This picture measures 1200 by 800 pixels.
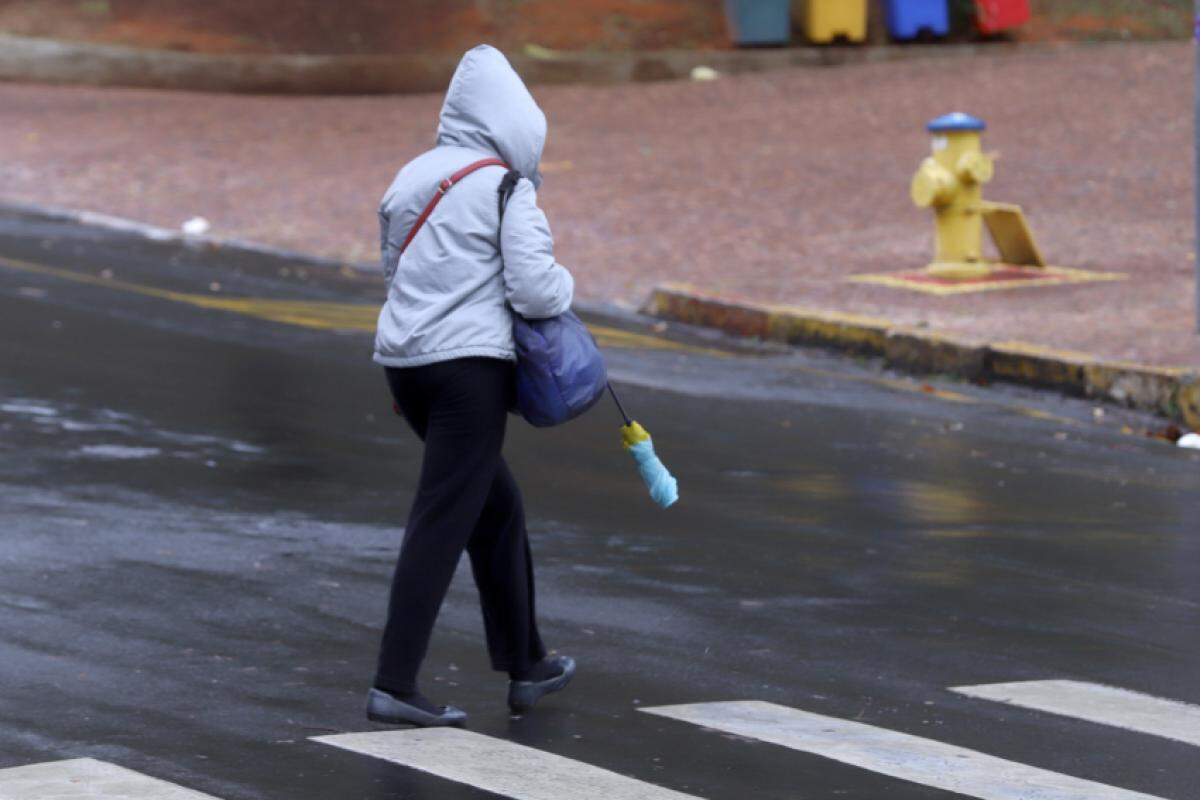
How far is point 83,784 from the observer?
550 centimetres

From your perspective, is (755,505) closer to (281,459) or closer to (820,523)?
(820,523)

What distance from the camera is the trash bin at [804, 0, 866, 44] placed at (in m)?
29.9

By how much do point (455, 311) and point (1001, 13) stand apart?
80.6 ft

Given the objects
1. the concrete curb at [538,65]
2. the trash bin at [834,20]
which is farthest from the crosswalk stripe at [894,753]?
the trash bin at [834,20]

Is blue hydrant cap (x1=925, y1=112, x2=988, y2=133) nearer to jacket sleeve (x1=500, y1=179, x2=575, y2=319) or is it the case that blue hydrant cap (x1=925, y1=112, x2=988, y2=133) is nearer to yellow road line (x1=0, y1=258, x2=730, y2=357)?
yellow road line (x1=0, y1=258, x2=730, y2=357)

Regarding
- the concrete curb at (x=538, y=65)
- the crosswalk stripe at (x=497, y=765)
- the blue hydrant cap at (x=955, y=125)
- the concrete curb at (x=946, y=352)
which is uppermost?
the blue hydrant cap at (x=955, y=125)

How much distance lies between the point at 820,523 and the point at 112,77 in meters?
23.4

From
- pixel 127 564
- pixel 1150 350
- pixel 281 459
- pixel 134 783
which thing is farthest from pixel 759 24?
pixel 134 783

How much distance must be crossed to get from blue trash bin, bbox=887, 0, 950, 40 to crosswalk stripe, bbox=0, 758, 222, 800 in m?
25.3

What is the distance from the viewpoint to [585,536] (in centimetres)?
877

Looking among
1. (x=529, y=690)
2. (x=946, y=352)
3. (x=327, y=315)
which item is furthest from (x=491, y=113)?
(x=327, y=315)

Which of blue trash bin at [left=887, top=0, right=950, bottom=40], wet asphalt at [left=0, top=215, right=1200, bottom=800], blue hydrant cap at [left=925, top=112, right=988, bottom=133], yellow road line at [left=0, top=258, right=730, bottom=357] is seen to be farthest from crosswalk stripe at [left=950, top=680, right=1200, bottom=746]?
blue trash bin at [left=887, top=0, right=950, bottom=40]

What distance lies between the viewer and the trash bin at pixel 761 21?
30047 millimetres

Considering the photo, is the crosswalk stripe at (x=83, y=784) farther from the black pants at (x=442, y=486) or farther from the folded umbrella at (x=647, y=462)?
the folded umbrella at (x=647, y=462)
